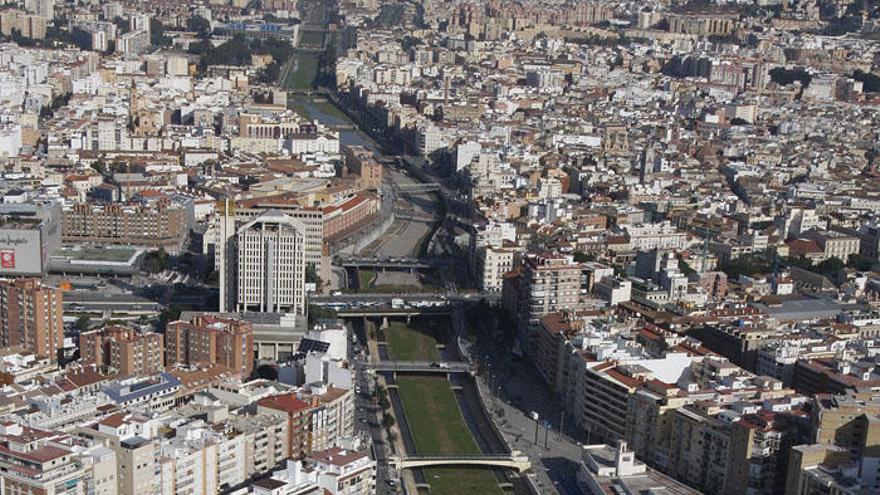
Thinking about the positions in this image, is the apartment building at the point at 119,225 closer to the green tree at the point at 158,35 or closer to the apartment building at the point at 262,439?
the apartment building at the point at 262,439

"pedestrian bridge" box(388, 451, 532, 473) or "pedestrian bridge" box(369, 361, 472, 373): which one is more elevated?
"pedestrian bridge" box(369, 361, 472, 373)

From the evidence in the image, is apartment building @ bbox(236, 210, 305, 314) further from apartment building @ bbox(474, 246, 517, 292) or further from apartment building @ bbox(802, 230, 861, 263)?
apartment building @ bbox(802, 230, 861, 263)

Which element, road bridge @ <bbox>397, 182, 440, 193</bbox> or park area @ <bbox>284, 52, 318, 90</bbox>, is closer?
road bridge @ <bbox>397, 182, 440, 193</bbox>

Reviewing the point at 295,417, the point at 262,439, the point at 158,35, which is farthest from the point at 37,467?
the point at 158,35

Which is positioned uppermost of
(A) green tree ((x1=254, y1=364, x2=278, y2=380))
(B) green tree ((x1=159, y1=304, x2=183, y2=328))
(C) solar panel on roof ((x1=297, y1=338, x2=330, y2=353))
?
(C) solar panel on roof ((x1=297, y1=338, x2=330, y2=353))

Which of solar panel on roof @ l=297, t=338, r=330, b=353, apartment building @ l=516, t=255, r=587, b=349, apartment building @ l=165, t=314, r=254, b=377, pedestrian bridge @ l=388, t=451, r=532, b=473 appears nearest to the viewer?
pedestrian bridge @ l=388, t=451, r=532, b=473

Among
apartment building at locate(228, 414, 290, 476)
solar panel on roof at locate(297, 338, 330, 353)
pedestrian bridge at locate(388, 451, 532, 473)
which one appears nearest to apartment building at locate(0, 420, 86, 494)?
apartment building at locate(228, 414, 290, 476)

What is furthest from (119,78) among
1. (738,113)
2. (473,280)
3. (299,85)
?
(473,280)
